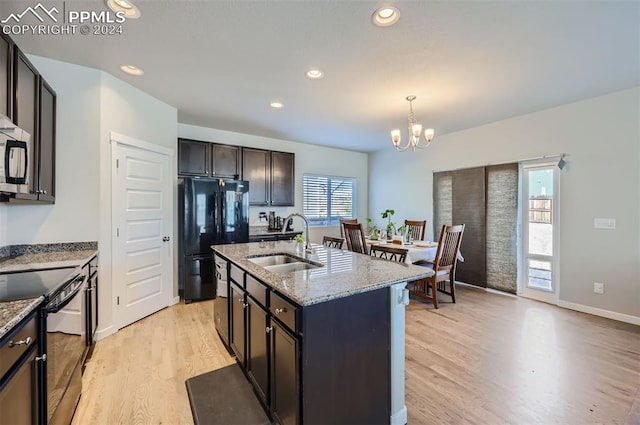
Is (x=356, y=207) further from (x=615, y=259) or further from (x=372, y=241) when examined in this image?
(x=615, y=259)

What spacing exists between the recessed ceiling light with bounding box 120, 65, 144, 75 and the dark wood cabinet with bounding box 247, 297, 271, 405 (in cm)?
247

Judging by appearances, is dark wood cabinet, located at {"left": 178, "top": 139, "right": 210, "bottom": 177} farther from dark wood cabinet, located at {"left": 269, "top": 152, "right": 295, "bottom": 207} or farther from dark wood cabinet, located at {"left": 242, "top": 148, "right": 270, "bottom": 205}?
dark wood cabinet, located at {"left": 269, "top": 152, "right": 295, "bottom": 207}

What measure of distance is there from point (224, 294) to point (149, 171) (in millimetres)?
1906

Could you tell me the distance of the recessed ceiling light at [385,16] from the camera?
1820 mm

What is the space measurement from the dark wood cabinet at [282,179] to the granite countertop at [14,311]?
3.82 meters

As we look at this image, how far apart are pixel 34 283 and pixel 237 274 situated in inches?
44.6

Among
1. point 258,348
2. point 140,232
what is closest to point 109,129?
point 140,232

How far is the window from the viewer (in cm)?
571

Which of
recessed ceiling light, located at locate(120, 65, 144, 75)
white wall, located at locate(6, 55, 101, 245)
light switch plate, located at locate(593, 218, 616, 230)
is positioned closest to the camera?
white wall, located at locate(6, 55, 101, 245)

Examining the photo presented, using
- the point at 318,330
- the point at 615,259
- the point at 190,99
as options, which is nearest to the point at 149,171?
the point at 190,99

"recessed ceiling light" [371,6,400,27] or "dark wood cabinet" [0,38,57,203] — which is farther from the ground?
"recessed ceiling light" [371,6,400,27]

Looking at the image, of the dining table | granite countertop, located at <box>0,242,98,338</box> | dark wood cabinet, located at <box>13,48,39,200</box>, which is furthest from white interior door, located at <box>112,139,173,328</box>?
the dining table

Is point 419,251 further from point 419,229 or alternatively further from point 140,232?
point 140,232

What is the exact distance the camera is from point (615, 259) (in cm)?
321
